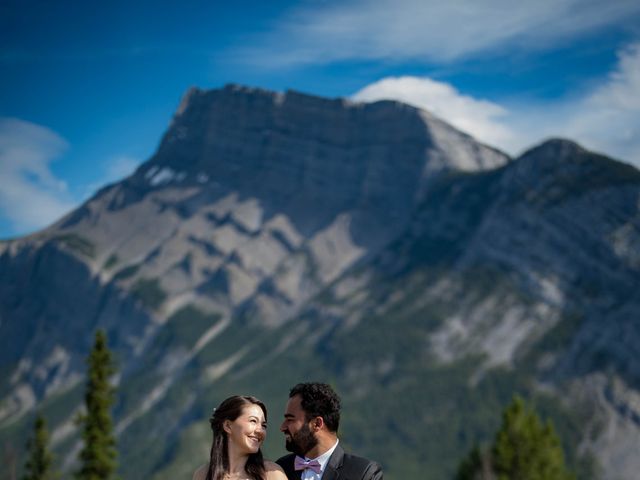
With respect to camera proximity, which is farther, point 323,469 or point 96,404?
point 96,404

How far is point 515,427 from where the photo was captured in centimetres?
8869

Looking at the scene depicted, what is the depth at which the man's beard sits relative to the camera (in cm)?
1152

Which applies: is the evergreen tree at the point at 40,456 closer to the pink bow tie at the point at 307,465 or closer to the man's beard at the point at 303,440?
the pink bow tie at the point at 307,465

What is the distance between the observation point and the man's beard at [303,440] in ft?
37.8

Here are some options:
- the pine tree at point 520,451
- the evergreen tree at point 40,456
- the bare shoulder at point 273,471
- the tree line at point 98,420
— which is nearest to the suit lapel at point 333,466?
the bare shoulder at point 273,471

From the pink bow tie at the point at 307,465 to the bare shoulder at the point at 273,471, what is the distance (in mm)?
259

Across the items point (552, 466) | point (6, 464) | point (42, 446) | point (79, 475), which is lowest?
point (552, 466)

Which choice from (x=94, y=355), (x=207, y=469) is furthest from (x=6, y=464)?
(x=94, y=355)

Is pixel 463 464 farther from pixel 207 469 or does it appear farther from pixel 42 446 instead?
pixel 207 469

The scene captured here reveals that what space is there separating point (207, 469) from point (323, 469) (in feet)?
4.64

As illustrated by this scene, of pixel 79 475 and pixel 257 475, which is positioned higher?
pixel 79 475

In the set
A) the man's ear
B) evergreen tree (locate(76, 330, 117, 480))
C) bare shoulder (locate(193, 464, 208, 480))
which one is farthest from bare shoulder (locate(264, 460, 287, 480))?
evergreen tree (locate(76, 330, 117, 480))

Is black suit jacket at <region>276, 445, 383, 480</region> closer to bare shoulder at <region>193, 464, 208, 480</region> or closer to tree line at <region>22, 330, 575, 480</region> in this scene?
bare shoulder at <region>193, 464, 208, 480</region>

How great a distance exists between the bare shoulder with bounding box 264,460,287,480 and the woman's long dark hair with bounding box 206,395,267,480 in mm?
65
